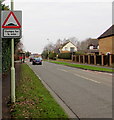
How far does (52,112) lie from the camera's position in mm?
5414

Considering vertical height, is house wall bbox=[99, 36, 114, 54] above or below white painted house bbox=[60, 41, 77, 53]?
below

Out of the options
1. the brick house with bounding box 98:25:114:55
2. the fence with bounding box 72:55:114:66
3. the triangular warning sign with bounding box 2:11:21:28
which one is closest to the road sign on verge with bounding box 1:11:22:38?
the triangular warning sign with bounding box 2:11:21:28

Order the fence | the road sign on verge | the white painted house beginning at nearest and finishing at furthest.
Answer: the road sign on verge, the fence, the white painted house

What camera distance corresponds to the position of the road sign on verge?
20.5 feet

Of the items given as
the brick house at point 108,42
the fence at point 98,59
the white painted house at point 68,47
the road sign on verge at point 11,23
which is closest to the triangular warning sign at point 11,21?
the road sign on verge at point 11,23

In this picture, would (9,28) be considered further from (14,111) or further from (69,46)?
(69,46)

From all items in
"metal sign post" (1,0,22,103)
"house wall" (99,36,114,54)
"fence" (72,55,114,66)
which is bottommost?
"fence" (72,55,114,66)

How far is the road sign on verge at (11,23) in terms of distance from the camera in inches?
247

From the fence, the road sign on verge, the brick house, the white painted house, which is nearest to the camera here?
the road sign on verge

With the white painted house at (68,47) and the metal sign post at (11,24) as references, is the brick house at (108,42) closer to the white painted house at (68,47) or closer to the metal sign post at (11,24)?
the metal sign post at (11,24)

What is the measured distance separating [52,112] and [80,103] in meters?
2.04

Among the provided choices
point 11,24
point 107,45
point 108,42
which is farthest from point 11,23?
point 107,45

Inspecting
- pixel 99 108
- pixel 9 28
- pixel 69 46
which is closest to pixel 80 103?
pixel 99 108

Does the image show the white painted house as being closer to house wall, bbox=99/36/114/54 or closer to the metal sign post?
house wall, bbox=99/36/114/54
